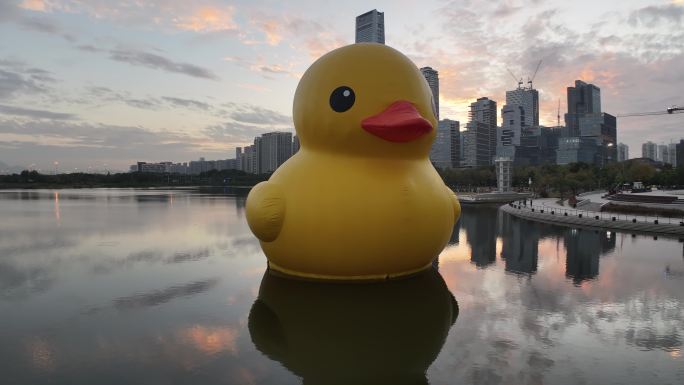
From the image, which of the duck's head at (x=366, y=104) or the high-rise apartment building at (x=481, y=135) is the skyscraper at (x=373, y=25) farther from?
the duck's head at (x=366, y=104)

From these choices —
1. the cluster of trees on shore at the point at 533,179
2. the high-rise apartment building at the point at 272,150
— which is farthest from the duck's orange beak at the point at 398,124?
the high-rise apartment building at the point at 272,150

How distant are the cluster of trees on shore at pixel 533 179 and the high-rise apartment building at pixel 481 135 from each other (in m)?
69.8

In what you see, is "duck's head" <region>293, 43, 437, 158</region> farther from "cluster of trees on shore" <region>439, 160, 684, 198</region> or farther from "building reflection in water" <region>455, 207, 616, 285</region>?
"cluster of trees on shore" <region>439, 160, 684, 198</region>

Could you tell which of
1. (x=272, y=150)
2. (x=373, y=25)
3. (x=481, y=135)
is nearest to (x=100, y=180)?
(x=272, y=150)

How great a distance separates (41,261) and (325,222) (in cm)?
1111

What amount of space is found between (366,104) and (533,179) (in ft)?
220

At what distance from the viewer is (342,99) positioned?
399 inches

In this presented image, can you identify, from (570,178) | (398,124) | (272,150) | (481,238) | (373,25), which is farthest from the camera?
(373,25)

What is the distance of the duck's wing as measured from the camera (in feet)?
33.6

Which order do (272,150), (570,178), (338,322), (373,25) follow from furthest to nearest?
(373,25), (272,150), (570,178), (338,322)

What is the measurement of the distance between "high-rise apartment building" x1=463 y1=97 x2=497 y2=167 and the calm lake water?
149204 millimetres

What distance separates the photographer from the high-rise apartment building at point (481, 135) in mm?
159875

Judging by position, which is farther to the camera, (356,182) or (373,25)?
(373,25)

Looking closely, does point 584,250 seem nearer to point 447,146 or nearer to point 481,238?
point 481,238
